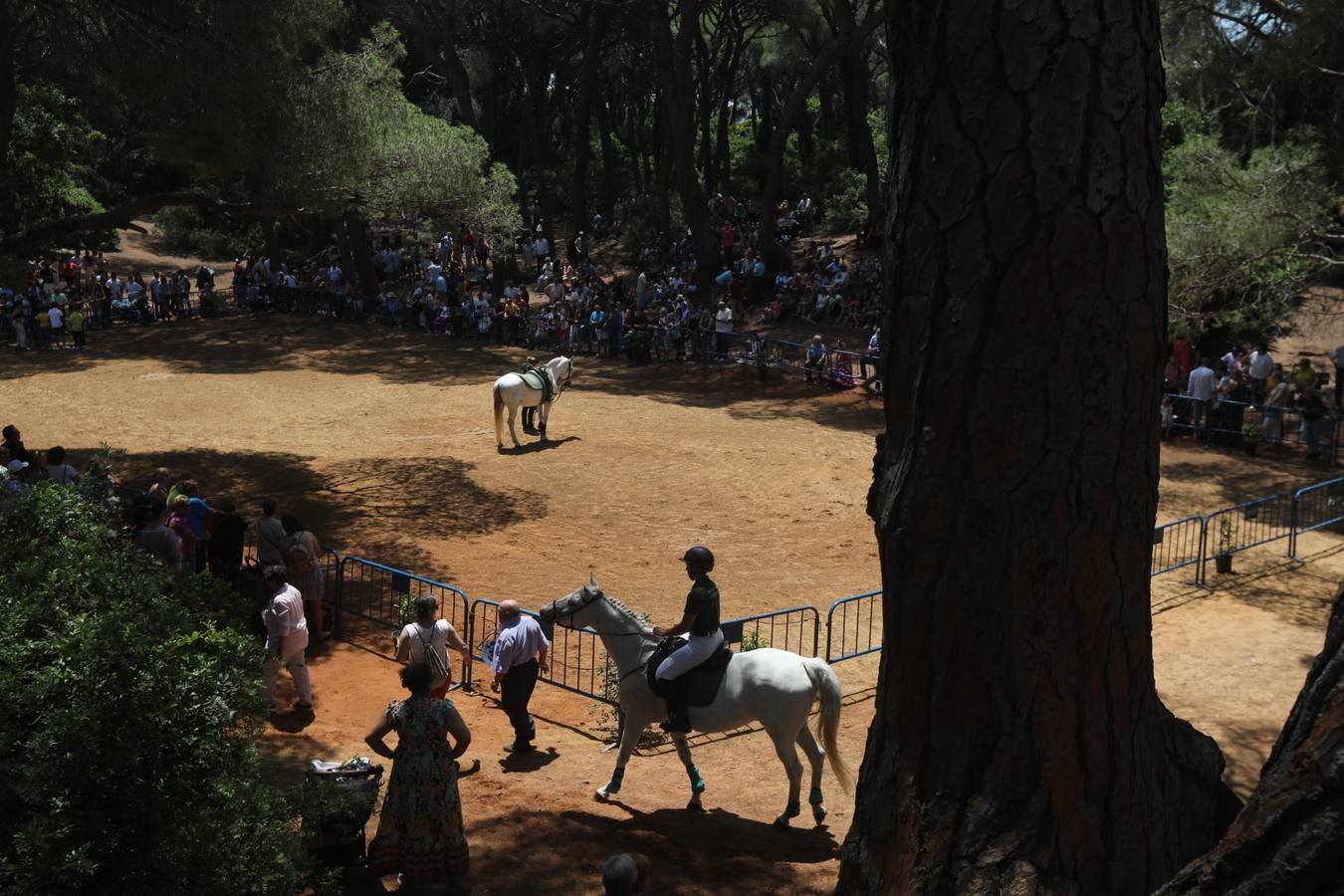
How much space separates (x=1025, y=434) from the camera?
3984 mm

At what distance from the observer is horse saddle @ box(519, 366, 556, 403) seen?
21.3 meters

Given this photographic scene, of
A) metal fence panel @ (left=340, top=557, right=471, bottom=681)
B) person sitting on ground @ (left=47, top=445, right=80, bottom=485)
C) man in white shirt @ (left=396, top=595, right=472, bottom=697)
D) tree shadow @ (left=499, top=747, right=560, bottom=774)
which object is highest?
person sitting on ground @ (left=47, top=445, right=80, bottom=485)

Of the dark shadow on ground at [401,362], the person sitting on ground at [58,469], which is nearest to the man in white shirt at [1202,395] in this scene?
the dark shadow on ground at [401,362]

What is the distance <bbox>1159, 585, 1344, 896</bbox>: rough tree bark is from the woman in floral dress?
557 centimetres

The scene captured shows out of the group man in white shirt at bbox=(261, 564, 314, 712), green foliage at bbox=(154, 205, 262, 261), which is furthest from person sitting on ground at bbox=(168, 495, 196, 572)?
green foliage at bbox=(154, 205, 262, 261)

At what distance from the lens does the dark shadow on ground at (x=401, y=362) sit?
86.3 feet

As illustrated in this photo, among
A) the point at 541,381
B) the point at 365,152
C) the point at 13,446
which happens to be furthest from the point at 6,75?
the point at 541,381

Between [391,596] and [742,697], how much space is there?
641cm

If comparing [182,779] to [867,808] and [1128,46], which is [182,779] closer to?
[867,808]

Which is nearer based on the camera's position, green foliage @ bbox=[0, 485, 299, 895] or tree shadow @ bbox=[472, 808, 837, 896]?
green foliage @ bbox=[0, 485, 299, 895]

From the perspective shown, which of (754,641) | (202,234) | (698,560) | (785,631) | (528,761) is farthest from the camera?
(202,234)

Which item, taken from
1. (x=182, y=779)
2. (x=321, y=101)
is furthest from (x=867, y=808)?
(x=321, y=101)

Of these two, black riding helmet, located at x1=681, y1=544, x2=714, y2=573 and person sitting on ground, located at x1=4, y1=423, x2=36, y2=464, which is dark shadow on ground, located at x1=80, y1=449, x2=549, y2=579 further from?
black riding helmet, located at x1=681, y1=544, x2=714, y2=573

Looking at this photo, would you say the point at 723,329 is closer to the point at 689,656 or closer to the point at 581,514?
the point at 581,514
